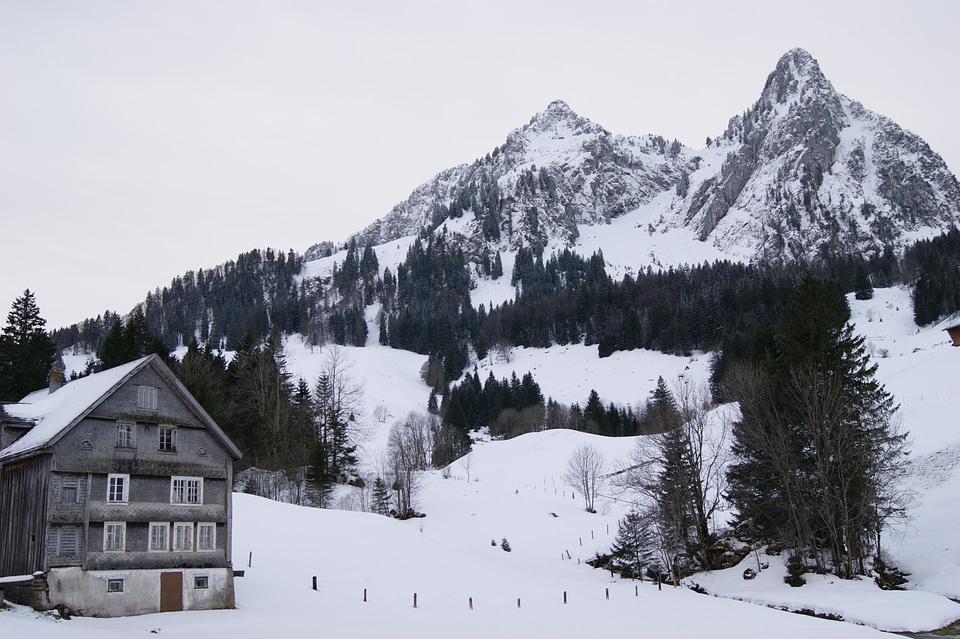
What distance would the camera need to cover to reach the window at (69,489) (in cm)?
2864

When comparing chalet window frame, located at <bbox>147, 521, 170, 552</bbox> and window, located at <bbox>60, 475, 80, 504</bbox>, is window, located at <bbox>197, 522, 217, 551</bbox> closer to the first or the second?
chalet window frame, located at <bbox>147, 521, 170, 552</bbox>

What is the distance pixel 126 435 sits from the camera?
102 ft

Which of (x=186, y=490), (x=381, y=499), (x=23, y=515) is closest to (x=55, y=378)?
(x=23, y=515)

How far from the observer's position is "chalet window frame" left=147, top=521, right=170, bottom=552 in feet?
100

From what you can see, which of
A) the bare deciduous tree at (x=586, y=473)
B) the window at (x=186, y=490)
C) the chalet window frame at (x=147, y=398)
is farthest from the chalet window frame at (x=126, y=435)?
the bare deciduous tree at (x=586, y=473)

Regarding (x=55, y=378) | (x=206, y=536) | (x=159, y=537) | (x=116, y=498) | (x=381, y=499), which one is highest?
(x=55, y=378)

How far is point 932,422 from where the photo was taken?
167 ft

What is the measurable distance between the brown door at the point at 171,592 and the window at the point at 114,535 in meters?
2.22

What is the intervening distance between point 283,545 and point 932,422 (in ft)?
149

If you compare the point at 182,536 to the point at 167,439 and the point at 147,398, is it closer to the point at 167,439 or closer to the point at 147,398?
the point at 167,439

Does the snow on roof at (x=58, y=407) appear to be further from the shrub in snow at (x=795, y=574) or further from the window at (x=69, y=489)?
the shrub in snow at (x=795, y=574)

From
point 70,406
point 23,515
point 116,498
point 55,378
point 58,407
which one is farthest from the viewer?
point 55,378

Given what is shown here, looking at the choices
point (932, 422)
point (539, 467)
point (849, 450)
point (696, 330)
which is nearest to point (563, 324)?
point (696, 330)

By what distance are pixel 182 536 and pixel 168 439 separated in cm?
432
